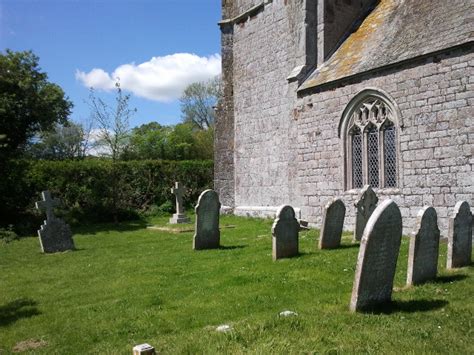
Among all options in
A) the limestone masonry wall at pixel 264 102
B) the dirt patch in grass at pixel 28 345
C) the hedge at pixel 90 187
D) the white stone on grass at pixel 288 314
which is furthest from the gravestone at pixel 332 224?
the hedge at pixel 90 187

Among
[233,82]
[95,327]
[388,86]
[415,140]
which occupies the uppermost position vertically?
[233,82]

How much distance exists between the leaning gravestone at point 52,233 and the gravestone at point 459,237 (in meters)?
9.12

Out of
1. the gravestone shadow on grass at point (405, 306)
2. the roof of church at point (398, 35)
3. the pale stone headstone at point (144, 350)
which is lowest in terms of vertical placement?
the gravestone shadow on grass at point (405, 306)

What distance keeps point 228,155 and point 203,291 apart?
13.0 metres

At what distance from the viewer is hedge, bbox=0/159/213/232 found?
17094mm

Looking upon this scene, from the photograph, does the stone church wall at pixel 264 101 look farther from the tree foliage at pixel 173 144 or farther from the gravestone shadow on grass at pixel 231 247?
the tree foliage at pixel 173 144

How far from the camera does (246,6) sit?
18.6 meters

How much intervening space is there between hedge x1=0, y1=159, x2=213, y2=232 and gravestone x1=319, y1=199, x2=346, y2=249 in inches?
450

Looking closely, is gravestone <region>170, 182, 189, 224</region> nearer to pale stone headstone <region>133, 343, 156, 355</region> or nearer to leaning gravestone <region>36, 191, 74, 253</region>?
leaning gravestone <region>36, 191, 74, 253</region>

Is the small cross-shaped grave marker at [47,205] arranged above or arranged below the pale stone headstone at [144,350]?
above

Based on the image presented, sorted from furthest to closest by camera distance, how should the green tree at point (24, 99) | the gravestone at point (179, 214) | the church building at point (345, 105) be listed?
the green tree at point (24, 99), the gravestone at point (179, 214), the church building at point (345, 105)

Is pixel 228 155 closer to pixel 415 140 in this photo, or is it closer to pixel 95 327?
pixel 415 140

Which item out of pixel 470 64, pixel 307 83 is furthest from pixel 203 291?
pixel 307 83

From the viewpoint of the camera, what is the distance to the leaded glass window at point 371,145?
1208cm
